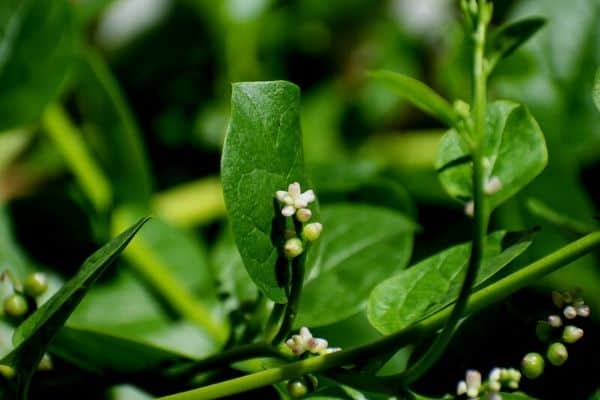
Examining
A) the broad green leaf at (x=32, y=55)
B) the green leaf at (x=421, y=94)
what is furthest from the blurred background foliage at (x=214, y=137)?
the green leaf at (x=421, y=94)

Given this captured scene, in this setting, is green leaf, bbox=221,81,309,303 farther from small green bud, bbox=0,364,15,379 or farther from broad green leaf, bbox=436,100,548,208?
small green bud, bbox=0,364,15,379

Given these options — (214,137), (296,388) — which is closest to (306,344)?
(296,388)

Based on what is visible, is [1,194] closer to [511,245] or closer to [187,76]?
[187,76]

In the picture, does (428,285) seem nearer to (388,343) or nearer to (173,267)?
(388,343)

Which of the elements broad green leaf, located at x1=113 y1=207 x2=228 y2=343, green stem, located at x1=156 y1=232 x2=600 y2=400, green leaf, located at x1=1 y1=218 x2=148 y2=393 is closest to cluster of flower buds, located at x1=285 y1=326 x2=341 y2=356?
green stem, located at x1=156 y1=232 x2=600 y2=400

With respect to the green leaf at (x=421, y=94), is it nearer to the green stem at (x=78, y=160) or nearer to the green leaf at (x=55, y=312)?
the green leaf at (x=55, y=312)

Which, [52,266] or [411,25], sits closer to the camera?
[52,266]

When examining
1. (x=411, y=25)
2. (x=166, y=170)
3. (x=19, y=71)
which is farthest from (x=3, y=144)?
(x=411, y=25)
